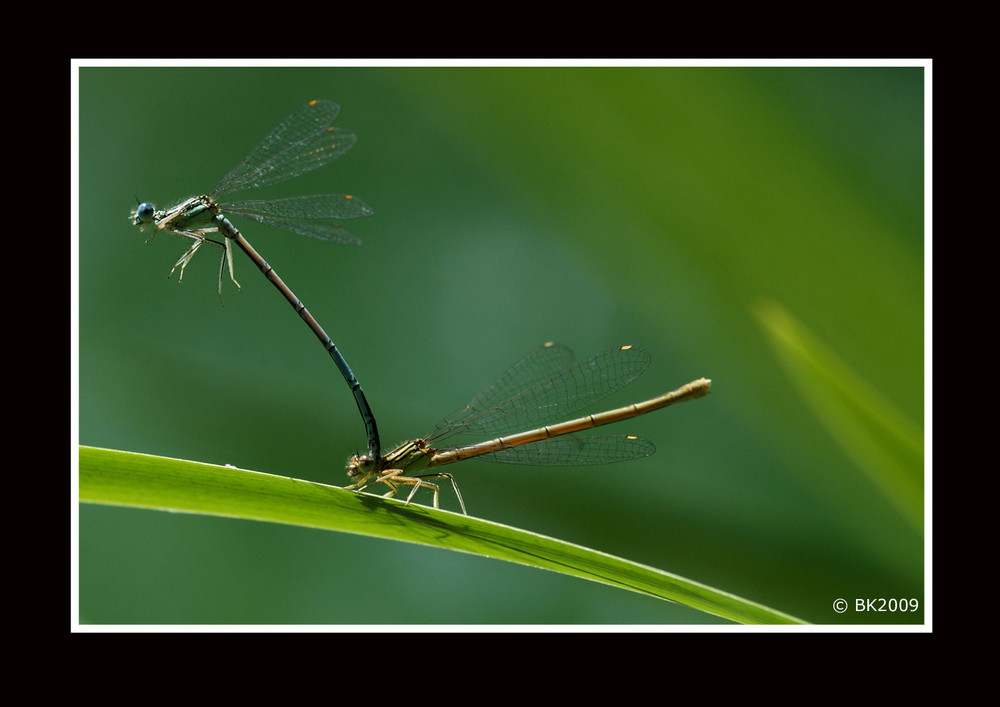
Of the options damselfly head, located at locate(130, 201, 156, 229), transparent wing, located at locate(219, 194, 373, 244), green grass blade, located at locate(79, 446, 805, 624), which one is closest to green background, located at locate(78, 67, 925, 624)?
transparent wing, located at locate(219, 194, 373, 244)

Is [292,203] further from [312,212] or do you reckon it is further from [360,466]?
[360,466]

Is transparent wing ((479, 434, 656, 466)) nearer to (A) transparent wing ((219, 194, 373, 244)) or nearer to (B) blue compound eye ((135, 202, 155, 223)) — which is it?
(A) transparent wing ((219, 194, 373, 244))

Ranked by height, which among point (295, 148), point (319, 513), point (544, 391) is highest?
point (295, 148)

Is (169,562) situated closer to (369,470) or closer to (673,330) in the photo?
(369,470)

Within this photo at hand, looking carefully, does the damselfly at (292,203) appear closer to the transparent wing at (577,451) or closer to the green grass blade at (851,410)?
the transparent wing at (577,451)

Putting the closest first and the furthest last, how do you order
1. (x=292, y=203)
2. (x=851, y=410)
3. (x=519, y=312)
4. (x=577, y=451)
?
(x=851, y=410), (x=292, y=203), (x=577, y=451), (x=519, y=312)

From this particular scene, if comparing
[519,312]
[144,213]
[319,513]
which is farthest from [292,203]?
[519,312]

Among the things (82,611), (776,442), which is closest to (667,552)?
(776,442)
